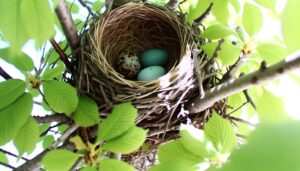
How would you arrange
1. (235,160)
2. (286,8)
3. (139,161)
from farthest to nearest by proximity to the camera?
(139,161)
(286,8)
(235,160)

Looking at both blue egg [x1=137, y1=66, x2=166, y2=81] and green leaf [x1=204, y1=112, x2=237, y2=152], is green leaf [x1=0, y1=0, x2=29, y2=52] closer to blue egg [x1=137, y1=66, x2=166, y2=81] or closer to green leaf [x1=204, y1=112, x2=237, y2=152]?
green leaf [x1=204, y1=112, x2=237, y2=152]

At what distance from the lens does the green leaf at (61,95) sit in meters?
1.28

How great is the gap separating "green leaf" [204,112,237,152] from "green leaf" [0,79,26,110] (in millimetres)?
560

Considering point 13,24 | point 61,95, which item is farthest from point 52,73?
point 13,24

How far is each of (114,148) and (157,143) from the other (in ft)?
1.20

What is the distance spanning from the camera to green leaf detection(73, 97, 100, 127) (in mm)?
1301

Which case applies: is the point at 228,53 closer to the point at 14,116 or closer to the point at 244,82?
the point at 244,82

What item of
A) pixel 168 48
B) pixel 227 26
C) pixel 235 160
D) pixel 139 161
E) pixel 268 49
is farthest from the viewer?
pixel 168 48

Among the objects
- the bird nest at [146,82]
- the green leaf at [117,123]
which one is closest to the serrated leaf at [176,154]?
the green leaf at [117,123]

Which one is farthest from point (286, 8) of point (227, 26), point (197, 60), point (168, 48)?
point (168, 48)

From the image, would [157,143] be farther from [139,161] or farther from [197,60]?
[197,60]

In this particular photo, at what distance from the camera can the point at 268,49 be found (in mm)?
A: 1213

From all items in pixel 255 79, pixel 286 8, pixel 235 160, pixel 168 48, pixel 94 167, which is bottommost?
pixel 235 160

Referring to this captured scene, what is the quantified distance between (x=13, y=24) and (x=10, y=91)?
0.46m
